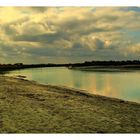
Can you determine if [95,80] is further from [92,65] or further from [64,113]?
[64,113]

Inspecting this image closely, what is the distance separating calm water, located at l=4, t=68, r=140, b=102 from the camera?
4078 millimetres

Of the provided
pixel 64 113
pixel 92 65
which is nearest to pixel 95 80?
pixel 92 65

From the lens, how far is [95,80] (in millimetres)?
4348

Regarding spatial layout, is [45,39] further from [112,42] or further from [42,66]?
[112,42]

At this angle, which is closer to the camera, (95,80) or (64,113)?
(64,113)

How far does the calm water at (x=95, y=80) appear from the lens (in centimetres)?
408

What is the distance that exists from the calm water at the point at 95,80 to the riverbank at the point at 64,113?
0.07 meters

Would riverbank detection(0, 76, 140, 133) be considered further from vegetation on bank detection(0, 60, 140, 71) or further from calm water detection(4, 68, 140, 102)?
vegetation on bank detection(0, 60, 140, 71)

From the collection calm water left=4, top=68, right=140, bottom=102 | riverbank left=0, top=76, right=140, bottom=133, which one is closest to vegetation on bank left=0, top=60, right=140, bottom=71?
calm water left=4, top=68, right=140, bottom=102

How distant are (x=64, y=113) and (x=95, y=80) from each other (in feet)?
1.91

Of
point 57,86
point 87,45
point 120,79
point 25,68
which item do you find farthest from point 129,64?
point 25,68

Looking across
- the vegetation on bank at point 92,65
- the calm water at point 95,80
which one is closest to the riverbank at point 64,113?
the calm water at point 95,80

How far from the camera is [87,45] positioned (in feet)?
13.6

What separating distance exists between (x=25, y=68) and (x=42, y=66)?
175 mm
